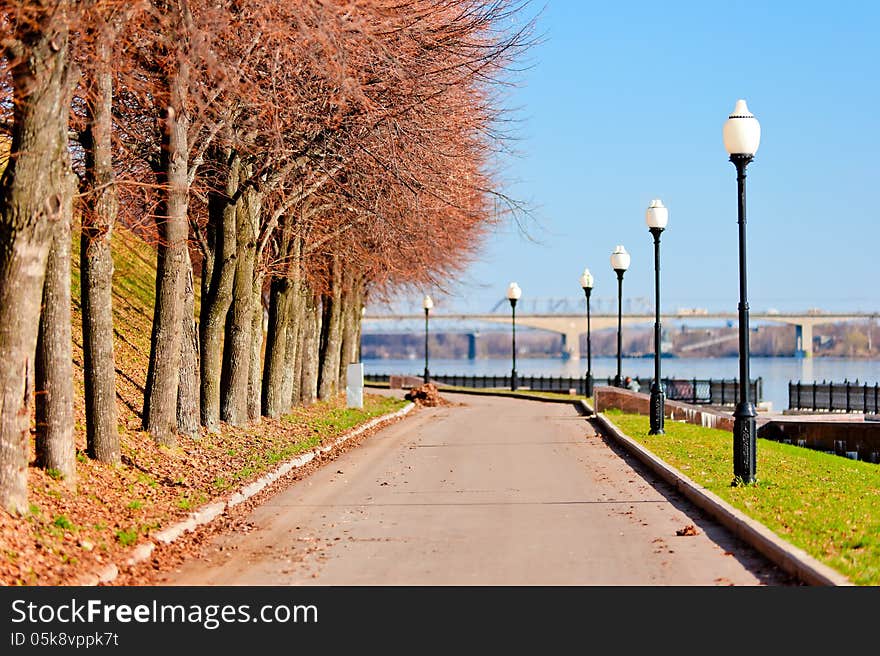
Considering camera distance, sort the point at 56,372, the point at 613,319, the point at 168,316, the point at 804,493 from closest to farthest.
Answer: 1. the point at 56,372
2. the point at 804,493
3. the point at 168,316
4. the point at 613,319

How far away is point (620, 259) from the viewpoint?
37.2 m

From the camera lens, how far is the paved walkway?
1039 cm

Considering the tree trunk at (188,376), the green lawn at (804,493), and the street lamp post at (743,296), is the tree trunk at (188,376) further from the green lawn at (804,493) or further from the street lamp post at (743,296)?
the street lamp post at (743,296)

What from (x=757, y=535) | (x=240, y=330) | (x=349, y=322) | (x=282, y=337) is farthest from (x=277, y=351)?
(x=349, y=322)

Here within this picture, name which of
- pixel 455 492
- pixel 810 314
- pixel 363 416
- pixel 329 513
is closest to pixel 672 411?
pixel 363 416

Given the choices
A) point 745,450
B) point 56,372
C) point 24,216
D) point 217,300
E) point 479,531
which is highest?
point 24,216

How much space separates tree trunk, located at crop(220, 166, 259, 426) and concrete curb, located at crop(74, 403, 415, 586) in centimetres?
224

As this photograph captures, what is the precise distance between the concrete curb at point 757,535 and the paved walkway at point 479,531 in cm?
12

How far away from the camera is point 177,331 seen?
18.6 meters

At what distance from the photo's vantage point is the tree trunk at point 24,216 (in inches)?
444

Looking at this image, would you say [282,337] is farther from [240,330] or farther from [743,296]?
[743,296]

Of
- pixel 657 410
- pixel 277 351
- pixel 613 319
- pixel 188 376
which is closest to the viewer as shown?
pixel 188 376

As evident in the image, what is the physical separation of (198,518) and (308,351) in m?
23.3

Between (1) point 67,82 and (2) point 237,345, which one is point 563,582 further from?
(2) point 237,345
